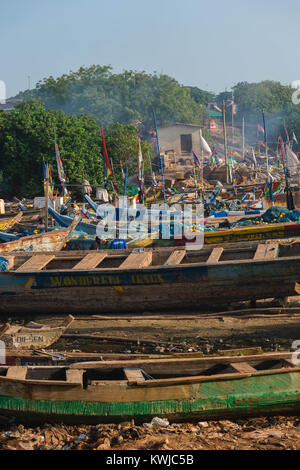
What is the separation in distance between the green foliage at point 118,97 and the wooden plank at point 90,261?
46.4m

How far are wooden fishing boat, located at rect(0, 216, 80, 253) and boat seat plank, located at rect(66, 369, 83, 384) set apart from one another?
7.62 meters

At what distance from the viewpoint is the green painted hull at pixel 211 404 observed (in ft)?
21.4

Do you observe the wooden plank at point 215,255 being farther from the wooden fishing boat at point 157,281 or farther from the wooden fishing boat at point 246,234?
the wooden fishing boat at point 246,234

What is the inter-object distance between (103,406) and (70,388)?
0.48m

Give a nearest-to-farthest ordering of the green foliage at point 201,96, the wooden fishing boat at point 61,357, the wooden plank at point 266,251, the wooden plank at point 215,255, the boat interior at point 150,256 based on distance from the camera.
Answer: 1. the wooden fishing boat at point 61,357
2. the wooden plank at point 266,251
3. the wooden plank at point 215,255
4. the boat interior at point 150,256
5. the green foliage at point 201,96

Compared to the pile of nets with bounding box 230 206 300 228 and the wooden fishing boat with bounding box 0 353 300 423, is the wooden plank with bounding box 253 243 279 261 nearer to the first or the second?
the wooden fishing boat with bounding box 0 353 300 423

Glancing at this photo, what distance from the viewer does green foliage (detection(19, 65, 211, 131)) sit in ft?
198

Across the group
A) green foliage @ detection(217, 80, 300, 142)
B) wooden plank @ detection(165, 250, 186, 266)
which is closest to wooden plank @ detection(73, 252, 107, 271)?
wooden plank @ detection(165, 250, 186, 266)

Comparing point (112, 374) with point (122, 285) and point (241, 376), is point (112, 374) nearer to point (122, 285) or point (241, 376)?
point (241, 376)

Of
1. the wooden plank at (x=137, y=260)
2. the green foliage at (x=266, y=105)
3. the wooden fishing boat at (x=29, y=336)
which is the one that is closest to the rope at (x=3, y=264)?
the wooden fishing boat at (x=29, y=336)

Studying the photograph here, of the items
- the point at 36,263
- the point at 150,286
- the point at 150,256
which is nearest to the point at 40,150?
the point at 36,263

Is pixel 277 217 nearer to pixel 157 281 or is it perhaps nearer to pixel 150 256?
pixel 150 256

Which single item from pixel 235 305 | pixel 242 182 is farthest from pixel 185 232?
pixel 242 182
